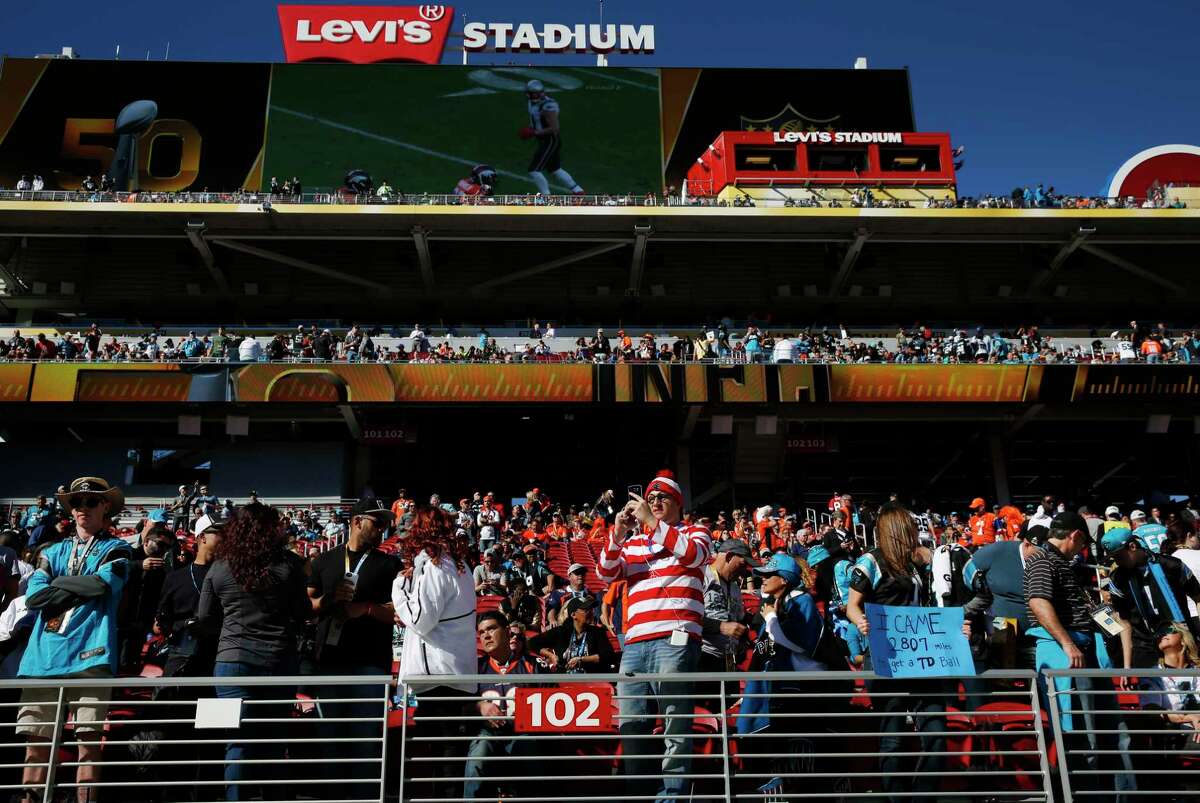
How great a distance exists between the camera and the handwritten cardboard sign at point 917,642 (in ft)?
16.6

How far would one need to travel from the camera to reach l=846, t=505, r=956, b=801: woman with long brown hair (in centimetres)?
513

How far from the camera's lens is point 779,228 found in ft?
93.8

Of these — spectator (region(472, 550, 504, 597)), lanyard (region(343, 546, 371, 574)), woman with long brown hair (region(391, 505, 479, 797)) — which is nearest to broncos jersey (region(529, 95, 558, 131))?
spectator (region(472, 550, 504, 597))

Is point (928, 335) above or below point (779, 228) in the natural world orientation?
below

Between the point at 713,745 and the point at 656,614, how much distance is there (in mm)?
804

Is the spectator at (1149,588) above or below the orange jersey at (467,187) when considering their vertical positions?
below

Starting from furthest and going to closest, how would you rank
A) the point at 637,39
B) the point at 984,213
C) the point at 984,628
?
the point at 637,39, the point at 984,213, the point at 984,628

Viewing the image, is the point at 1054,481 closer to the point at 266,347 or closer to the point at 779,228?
the point at 779,228

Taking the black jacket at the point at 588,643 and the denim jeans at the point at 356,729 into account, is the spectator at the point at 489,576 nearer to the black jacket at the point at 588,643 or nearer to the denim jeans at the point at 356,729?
the black jacket at the point at 588,643

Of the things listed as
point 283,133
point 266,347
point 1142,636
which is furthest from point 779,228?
point 1142,636

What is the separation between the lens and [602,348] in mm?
25688

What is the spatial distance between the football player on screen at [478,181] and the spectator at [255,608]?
27108mm

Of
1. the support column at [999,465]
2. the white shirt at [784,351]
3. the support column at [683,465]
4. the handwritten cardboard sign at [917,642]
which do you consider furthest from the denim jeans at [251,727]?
the support column at [999,465]

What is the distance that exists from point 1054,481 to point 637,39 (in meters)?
21.0
